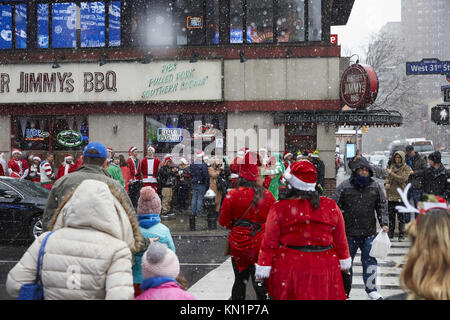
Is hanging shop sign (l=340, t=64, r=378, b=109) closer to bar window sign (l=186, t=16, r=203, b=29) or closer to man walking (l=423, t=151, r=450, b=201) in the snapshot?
bar window sign (l=186, t=16, r=203, b=29)

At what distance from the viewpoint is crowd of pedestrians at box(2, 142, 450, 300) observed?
327cm

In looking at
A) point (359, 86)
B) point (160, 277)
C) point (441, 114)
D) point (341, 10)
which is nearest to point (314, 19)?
point (359, 86)

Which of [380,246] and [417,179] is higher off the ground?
[417,179]

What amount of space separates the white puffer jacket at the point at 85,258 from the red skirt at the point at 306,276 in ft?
4.88

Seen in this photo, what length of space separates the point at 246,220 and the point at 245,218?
24 millimetres

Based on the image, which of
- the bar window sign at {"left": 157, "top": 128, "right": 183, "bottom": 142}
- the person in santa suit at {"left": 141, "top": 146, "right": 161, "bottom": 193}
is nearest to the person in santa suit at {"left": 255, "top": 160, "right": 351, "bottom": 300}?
the person in santa suit at {"left": 141, "top": 146, "right": 161, "bottom": 193}

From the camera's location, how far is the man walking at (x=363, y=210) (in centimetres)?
712

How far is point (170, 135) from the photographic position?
20.3 m

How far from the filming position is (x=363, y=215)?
7113 millimetres

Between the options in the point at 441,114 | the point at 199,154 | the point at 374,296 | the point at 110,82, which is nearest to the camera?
the point at 374,296

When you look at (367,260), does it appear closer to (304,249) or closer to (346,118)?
(304,249)

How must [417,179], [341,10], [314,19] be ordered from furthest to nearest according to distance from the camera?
[341,10] < [314,19] < [417,179]

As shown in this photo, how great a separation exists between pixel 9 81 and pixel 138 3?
573 cm

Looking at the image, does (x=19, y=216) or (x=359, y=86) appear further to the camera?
(x=359, y=86)
